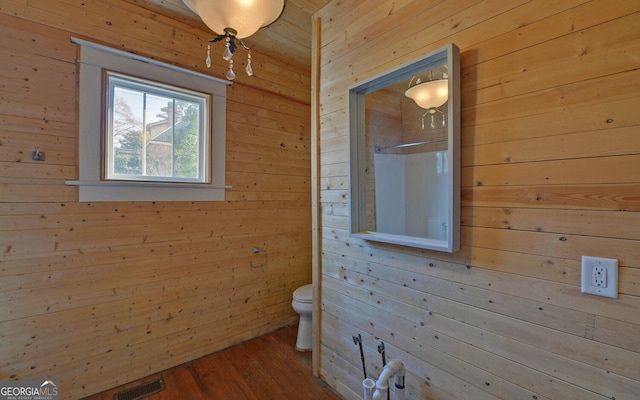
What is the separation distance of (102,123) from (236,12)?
4.29 feet

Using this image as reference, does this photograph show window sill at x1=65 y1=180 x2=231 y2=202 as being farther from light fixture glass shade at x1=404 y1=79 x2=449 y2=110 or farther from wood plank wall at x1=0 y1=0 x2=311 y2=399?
light fixture glass shade at x1=404 y1=79 x2=449 y2=110

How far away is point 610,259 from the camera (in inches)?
33.2

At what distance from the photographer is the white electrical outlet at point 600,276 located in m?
0.84

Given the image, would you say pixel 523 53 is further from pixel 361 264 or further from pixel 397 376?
pixel 397 376

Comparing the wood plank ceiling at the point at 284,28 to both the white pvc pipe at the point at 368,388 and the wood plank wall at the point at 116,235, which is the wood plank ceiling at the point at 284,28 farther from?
the white pvc pipe at the point at 368,388

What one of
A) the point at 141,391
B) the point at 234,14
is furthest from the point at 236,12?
the point at 141,391

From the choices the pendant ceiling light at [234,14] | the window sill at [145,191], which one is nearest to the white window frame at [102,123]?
the window sill at [145,191]

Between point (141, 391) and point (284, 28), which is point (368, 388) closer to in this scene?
point (141, 391)

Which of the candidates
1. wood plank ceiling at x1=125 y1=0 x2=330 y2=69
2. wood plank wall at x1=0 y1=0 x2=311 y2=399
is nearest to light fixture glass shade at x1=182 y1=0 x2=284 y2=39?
wood plank ceiling at x1=125 y1=0 x2=330 y2=69

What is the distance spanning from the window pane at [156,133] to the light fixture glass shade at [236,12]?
3.72 feet

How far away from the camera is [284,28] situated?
2.18 meters

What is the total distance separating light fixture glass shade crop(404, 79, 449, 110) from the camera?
1.27 meters

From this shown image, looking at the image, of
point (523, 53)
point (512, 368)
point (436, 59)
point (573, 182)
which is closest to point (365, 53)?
point (436, 59)

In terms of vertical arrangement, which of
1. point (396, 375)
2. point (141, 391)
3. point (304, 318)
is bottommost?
point (141, 391)
